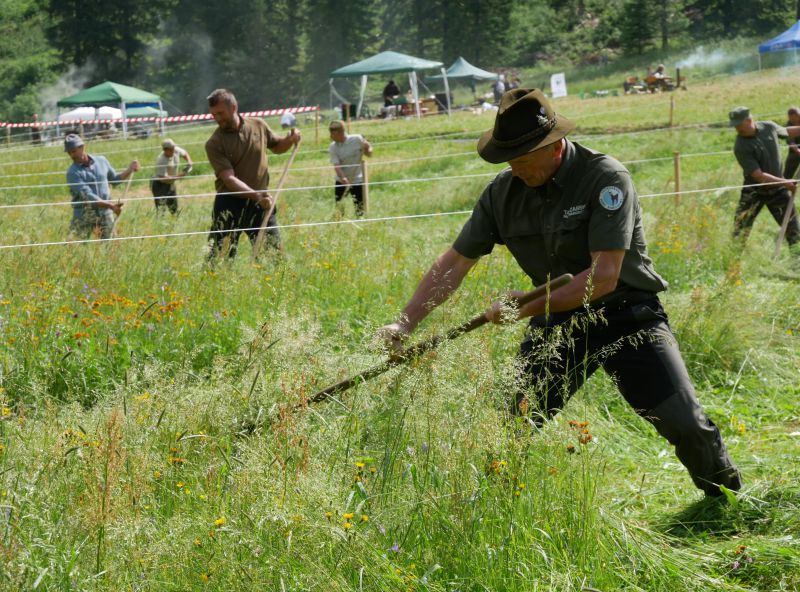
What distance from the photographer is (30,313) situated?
19.9 ft

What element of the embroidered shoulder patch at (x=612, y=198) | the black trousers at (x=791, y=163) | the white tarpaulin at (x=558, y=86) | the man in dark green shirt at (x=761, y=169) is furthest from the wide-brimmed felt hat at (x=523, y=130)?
the white tarpaulin at (x=558, y=86)

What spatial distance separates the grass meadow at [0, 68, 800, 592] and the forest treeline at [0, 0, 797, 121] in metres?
52.2

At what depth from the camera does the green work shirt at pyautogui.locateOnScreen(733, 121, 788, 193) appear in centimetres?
1021

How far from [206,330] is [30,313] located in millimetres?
1034

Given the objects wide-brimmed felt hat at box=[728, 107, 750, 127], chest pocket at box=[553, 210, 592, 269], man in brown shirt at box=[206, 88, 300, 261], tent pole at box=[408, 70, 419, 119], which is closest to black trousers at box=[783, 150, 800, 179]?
wide-brimmed felt hat at box=[728, 107, 750, 127]

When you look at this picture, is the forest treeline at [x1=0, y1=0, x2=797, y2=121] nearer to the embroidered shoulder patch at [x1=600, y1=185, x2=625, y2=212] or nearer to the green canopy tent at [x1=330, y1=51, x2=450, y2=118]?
the green canopy tent at [x1=330, y1=51, x2=450, y2=118]

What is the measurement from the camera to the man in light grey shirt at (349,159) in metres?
12.9

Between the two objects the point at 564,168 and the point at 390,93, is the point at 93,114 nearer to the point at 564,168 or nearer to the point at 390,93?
the point at 390,93

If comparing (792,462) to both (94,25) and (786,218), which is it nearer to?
(786,218)

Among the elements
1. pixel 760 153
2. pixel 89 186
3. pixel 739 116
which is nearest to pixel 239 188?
Answer: pixel 89 186

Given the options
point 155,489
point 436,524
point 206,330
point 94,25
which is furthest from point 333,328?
point 94,25

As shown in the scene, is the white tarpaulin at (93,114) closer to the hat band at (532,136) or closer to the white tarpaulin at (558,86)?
the white tarpaulin at (558,86)

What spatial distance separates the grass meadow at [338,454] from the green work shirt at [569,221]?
14.5 inches

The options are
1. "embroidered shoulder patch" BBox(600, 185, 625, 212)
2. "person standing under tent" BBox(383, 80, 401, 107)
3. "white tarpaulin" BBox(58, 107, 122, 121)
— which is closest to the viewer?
"embroidered shoulder patch" BBox(600, 185, 625, 212)
